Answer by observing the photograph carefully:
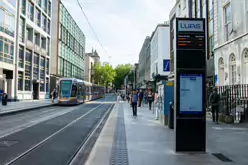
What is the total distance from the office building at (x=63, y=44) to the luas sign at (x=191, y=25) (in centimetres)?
4964

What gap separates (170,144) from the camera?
25.8 feet

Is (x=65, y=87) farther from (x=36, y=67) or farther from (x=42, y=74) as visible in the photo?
(x=42, y=74)

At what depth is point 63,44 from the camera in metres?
58.3

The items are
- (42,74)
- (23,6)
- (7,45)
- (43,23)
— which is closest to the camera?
(7,45)

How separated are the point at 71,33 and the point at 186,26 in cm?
6223

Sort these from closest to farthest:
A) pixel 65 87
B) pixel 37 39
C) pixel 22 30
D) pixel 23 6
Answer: pixel 65 87 < pixel 22 30 < pixel 23 6 < pixel 37 39

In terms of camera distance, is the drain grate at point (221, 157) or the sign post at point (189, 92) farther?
Result: the sign post at point (189, 92)

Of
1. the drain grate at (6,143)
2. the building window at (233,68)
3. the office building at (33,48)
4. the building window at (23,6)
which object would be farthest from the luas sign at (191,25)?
the building window at (23,6)

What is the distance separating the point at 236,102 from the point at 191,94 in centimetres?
900

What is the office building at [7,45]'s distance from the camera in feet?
101

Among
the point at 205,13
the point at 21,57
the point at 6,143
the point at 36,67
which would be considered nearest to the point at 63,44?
the point at 36,67

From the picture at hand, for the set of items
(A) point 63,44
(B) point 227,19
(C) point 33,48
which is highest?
(A) point 63,44

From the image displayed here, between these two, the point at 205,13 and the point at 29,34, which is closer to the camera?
the point at 205,13

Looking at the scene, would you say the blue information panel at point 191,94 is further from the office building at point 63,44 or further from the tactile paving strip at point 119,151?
the office building at point 63,44
